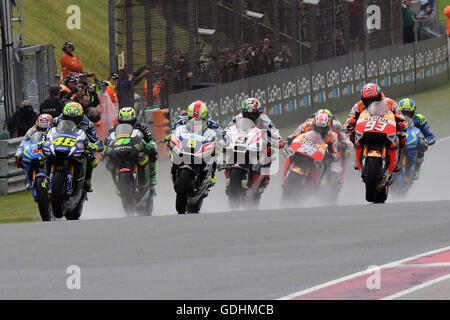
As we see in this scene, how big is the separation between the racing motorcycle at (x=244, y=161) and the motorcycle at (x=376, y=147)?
1274mm

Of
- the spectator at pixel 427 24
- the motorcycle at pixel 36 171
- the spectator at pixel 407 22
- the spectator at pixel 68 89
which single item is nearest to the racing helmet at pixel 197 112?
the motorcycle at pixel 36 171

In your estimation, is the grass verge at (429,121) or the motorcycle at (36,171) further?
the grass verge at (429,121)

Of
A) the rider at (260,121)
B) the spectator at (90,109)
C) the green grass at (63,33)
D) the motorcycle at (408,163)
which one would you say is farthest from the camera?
the green grass at (63,33)

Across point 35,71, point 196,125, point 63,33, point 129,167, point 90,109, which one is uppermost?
point 196,125

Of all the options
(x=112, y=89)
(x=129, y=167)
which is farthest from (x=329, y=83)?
(x=129, y=167)

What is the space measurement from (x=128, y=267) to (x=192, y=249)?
104cm

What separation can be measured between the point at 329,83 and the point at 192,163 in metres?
12.9

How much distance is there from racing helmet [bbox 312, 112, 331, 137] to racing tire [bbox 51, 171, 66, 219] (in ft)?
12.2

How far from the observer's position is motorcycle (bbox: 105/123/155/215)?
15.6 metres

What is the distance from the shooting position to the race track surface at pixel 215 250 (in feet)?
28.6

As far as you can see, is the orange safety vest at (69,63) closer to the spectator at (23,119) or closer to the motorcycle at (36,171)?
the spectator at (23,119)

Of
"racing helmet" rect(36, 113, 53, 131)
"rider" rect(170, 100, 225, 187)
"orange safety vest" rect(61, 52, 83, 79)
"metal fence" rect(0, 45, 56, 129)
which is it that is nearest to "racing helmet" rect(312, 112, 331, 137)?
"rider" rect(170, 100, 225, 187)

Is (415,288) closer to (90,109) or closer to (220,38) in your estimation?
(90,109)

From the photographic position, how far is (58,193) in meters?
14.8
